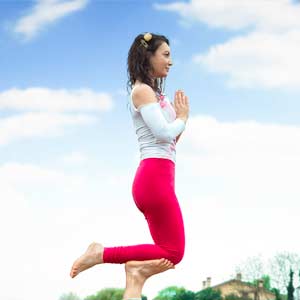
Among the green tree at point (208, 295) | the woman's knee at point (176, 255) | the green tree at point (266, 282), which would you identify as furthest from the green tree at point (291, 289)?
the woman's knee at point (176, 255)

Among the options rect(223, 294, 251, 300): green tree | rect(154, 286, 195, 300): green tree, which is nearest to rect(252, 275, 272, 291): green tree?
rect(223, 294, 251, 300): green tree

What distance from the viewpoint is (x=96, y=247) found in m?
4.81

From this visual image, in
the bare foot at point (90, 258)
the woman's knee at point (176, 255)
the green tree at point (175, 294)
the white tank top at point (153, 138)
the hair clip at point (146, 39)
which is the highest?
the green tree at point (175, 294)

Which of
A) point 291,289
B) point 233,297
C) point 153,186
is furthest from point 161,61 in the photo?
point 233,297

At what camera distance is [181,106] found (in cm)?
493

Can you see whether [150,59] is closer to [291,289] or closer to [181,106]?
[181,106]

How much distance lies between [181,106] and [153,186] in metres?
0.60

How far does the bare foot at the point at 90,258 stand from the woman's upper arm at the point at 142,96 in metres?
0.98

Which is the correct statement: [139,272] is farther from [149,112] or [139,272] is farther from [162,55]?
[162,55]

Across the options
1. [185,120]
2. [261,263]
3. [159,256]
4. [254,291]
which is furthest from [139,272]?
[254,291]

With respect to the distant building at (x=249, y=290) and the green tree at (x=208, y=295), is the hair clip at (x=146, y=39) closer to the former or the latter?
the distant building at (x=249, y=290)

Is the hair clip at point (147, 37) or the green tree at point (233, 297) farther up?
the green tree at point (233, 297)

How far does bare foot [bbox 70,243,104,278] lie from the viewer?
4793 millimetres

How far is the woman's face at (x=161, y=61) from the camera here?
4.97 metres
